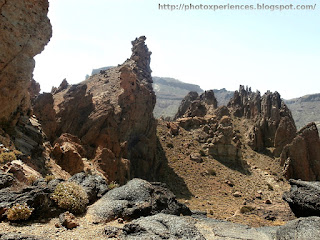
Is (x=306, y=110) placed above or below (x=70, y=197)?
above

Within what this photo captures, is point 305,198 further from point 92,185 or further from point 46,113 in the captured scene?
point 46,113

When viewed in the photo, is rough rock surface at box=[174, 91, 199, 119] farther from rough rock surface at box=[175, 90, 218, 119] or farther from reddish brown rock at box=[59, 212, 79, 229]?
reddish brown rock at box=[59, 212, 79, 229]

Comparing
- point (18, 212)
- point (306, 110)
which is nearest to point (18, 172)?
point (18, 212)

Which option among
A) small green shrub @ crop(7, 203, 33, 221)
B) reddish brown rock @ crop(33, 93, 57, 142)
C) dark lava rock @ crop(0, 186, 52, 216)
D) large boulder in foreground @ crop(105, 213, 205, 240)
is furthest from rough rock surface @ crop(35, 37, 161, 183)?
large boulder in foreground @ crop(105, 213, 205, 240)

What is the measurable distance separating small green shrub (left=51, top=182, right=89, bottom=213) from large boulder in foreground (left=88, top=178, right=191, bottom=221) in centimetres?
50

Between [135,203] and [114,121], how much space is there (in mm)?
23575

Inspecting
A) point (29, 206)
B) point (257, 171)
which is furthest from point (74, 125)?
point (257, 171)

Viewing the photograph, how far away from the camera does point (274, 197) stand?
37.7 metres

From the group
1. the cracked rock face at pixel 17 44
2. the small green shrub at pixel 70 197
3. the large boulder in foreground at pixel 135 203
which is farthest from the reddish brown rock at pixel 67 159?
the small green shrub at pixel 70 197

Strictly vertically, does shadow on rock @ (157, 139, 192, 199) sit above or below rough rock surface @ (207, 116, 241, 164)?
below

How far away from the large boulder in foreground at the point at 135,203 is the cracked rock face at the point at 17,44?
9.52m

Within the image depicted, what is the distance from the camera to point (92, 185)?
40.9ft

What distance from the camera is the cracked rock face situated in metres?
15.8

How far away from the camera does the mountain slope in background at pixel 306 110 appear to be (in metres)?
135
